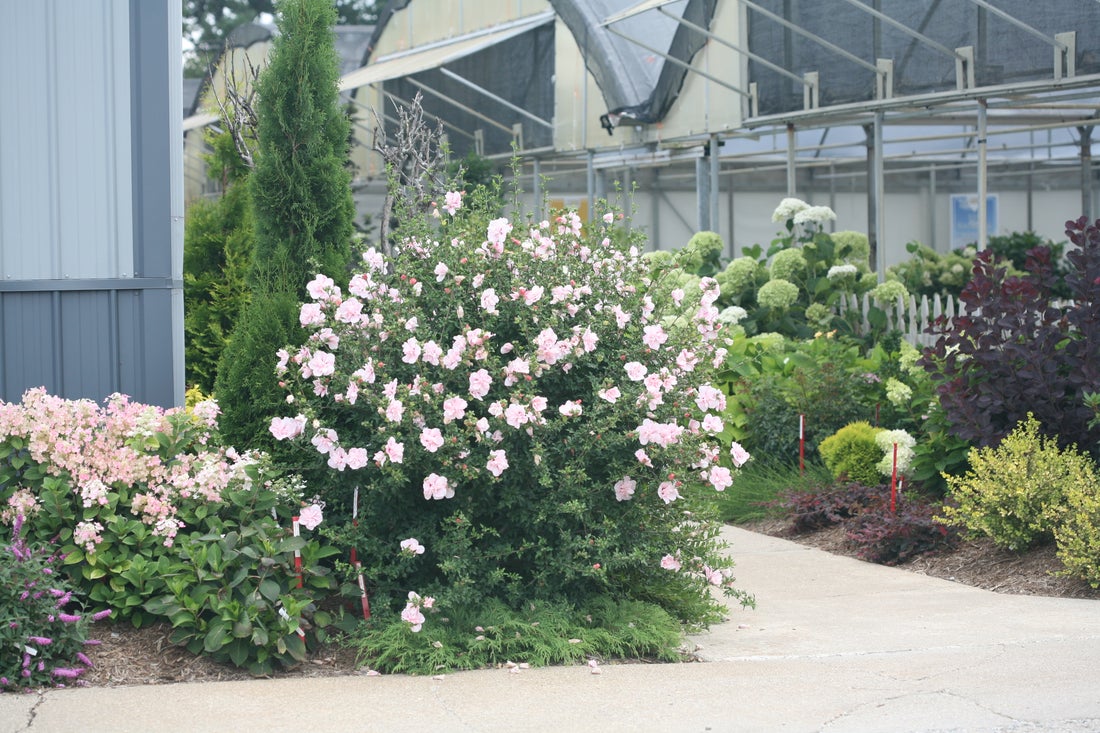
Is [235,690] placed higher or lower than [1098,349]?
lower

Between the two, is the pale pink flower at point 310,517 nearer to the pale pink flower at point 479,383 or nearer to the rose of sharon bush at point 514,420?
the rose of sharon bush at point 514,420

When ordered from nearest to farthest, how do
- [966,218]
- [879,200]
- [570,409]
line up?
1. [570,409]
2. [879,200]
3. [966,218]

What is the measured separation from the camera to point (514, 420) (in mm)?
5203

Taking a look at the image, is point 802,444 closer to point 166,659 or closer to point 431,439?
point 431,439

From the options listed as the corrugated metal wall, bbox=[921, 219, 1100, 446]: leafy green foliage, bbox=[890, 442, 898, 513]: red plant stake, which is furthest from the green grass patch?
the corrugated metal wall

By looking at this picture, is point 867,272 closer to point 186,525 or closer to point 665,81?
point 665,81

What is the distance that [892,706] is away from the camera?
184 inches

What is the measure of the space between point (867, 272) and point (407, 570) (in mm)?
8052

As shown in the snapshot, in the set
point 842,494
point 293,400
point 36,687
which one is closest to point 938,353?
point 842,494

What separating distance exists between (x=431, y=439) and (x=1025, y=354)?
154 inches

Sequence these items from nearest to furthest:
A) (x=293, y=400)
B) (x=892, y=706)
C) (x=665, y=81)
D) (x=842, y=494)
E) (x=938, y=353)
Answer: (x=892, y=706) → (x=293, y=400) → (x=938, y=353) → (x=842, y=494) → (x=665, y=81)

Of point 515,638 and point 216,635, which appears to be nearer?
point 216,635

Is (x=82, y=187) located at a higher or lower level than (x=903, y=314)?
higher

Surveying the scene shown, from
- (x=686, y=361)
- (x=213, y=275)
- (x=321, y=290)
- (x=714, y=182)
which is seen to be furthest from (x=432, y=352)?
(x=714, y=182)
